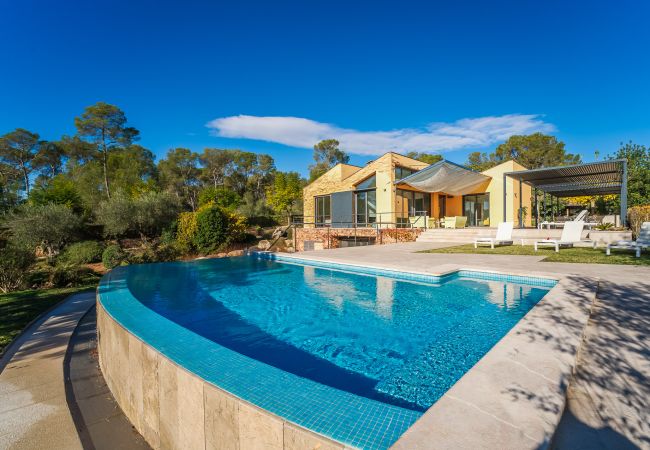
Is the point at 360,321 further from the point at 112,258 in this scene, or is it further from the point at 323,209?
the point at 323,209

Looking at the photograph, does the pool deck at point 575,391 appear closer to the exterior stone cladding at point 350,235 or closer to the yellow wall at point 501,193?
the exterior stone cladding at point 350,235

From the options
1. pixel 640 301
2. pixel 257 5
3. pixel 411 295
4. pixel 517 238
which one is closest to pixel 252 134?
pixel 257 5

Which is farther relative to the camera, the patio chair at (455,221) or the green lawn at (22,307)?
the patio chair at (455,221)

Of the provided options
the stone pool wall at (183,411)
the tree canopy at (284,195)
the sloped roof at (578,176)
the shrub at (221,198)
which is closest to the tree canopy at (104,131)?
the shrub at (221,198)

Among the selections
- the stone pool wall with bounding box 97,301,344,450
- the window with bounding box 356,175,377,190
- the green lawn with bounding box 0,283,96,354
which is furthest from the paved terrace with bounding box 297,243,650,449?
the window with bounding box 356,175,377,190

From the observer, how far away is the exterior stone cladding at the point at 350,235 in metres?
15.3

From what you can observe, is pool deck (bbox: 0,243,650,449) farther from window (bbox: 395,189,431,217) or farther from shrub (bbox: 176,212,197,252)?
window (bbox: 395,189,431,217)

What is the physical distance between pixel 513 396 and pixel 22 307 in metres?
8.64

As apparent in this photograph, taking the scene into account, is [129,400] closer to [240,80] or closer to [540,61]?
[240,80]

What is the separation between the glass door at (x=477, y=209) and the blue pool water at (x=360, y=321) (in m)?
14.2

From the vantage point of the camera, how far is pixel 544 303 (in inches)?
153

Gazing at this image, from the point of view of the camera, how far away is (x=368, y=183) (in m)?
18.9

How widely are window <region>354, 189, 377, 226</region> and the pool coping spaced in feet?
50.1

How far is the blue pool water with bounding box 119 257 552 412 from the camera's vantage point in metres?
3.25
